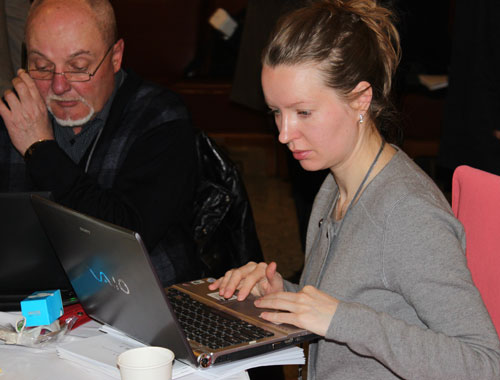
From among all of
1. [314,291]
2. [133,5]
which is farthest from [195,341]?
[133,5]

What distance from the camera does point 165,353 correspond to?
1.02 metres

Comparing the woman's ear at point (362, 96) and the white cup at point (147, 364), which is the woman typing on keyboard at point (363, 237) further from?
the white cup at point (147, 364)

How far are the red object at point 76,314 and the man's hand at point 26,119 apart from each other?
20.4 inches

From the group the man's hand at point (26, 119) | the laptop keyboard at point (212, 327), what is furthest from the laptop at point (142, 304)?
the man's hand at point (26, 119)

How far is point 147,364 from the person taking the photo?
1003 mm

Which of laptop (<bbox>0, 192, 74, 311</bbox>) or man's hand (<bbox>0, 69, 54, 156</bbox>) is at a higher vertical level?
man's hand (<bbox>0, 69, 54, 156</bbox>)

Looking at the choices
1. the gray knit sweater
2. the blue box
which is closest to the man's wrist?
the blue box

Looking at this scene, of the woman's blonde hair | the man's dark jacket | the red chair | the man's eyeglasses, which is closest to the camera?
the red chair

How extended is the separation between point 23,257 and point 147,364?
17.1 inches

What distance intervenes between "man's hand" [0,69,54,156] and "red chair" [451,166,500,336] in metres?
1.01

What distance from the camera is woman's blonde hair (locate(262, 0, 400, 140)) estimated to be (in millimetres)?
1302

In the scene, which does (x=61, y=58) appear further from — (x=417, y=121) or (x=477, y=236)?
(x=417, y=121)

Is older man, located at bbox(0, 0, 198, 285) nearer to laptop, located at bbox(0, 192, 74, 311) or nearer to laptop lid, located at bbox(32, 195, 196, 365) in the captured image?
laptop, located at bbox(0, 192, 74, 311)

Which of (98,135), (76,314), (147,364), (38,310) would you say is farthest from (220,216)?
(147,364)
